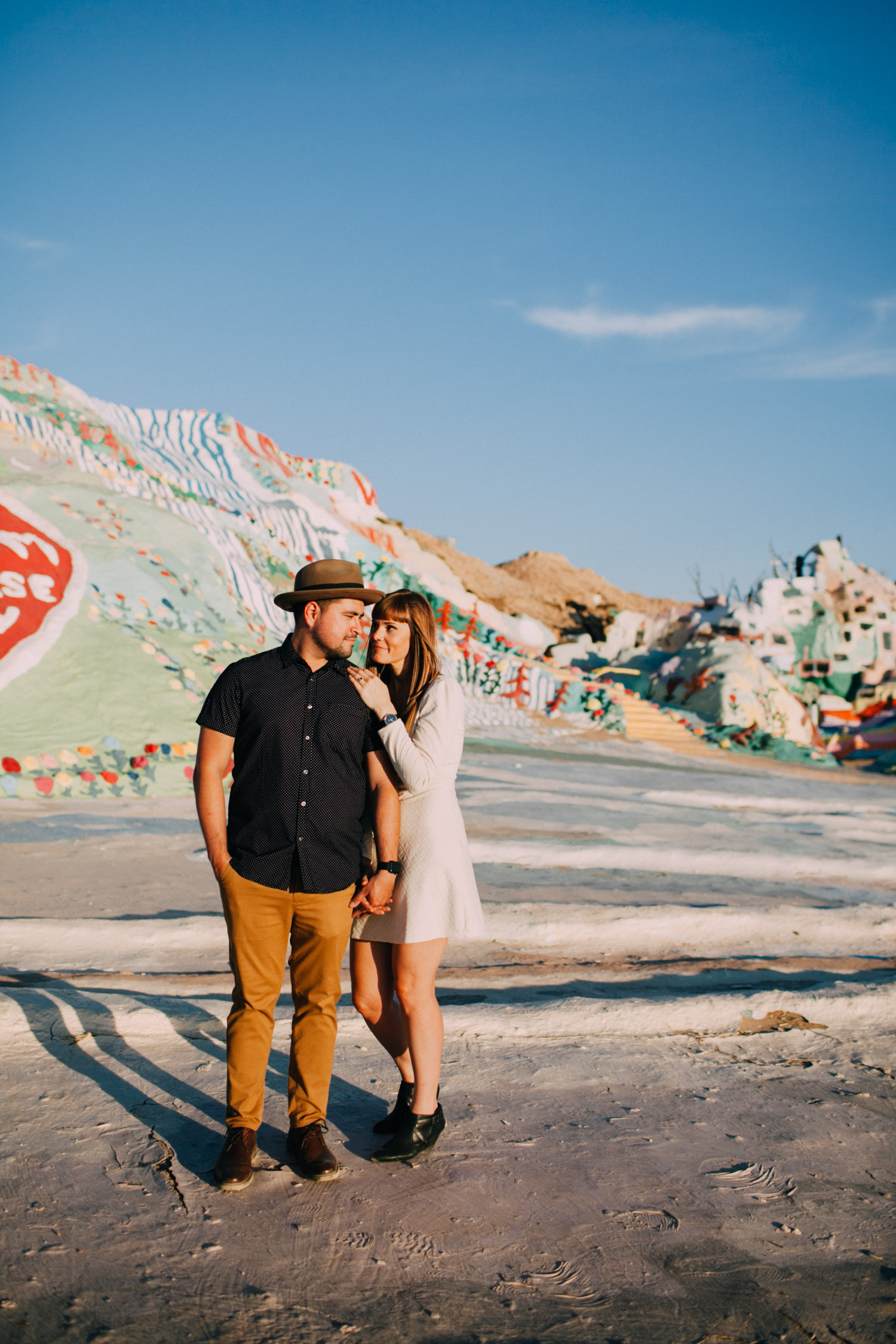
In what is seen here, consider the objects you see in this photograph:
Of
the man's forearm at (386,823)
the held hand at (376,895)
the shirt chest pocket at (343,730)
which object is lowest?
the held hand at (376,895)

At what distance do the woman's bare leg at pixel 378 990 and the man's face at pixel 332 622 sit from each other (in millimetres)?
819

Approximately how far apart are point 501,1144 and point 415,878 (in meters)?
0.77

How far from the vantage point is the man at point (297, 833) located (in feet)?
7.95

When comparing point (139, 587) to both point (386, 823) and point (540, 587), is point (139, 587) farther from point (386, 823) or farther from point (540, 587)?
point (540, 587)

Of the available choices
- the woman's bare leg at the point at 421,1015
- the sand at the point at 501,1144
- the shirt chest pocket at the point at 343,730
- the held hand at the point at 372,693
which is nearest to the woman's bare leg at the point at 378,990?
the woman's bare leg at the point at 421,1015

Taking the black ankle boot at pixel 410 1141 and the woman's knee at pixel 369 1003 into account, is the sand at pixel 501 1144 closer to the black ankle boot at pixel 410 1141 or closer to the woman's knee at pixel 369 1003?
the black ankle boot at pixel 410 1141

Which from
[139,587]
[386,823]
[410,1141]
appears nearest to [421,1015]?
[410,1141]

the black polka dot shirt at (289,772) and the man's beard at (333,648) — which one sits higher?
the man's beard at (333,648)

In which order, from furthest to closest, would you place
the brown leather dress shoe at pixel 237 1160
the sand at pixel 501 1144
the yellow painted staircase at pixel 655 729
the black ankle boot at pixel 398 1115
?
1. the yellow painted staircase at pixel 655 729
2. the black ankle boot at pixel 398 1115
3. the brown leather dress shoe at pixel 237 1160
4. the sand at pixel 501 1144

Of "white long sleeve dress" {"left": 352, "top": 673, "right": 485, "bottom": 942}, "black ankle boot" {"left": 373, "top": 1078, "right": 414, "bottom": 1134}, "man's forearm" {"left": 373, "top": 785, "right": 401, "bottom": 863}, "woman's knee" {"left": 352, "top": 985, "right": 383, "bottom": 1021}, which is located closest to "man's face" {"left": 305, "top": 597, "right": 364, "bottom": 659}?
"white long sleeve dress" {"left": 352, "top": 673, "right": 485, "bottom": 942}

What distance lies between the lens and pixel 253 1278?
76.6 inches

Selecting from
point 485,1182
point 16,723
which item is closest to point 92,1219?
point 485,1182

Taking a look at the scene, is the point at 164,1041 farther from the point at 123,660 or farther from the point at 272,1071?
the point at 123,660

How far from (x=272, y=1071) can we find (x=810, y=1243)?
1.64 meters
